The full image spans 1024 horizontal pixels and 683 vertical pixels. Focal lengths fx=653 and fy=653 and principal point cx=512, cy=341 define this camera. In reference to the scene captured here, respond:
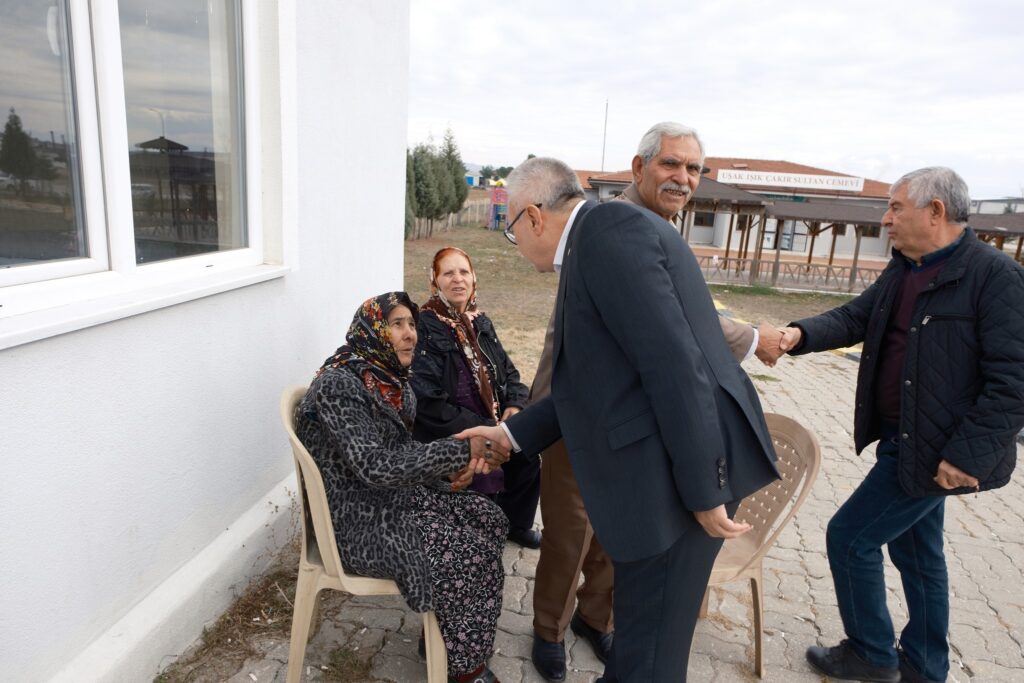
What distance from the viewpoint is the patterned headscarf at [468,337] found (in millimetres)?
3355

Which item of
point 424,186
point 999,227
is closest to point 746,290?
point 999,227

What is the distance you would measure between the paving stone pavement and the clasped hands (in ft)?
2.78

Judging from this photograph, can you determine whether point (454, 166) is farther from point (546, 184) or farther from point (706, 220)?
point (546, 184)

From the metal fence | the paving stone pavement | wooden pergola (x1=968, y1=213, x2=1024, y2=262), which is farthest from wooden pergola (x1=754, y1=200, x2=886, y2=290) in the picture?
the paving stone pavement

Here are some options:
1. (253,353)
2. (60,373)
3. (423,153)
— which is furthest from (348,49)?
(423,153)

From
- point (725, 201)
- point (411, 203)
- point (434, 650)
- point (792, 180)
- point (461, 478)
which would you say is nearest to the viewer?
point (434, 650)

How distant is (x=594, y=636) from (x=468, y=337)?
5.07ft

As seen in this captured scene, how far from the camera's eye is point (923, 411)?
2.29 metres

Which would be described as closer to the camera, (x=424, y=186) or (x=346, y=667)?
(x=346, y=667)

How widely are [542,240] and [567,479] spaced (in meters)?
0.94

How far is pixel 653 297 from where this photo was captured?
1.49 m

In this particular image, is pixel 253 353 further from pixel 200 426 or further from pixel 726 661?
pixel 726 661

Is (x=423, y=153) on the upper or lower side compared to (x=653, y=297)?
upper

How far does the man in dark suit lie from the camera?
4.92ft
